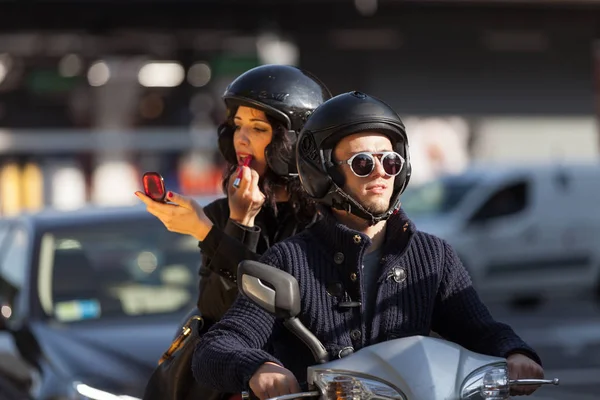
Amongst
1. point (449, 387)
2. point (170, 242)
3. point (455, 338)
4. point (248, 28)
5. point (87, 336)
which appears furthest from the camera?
point (248, 28)

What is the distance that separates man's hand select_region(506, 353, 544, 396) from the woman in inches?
41.1

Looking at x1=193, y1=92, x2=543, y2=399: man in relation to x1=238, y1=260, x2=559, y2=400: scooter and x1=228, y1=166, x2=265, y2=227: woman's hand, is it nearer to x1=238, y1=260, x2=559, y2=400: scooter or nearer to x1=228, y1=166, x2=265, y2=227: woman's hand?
x1=238, y1=260, x2=559, y2=400: scooter

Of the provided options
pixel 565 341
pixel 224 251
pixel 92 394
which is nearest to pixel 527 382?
pixel 224 251

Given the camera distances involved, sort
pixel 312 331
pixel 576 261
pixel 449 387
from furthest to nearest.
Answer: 1. pixel 576 261
2. pixel 312 331
3. pixel 449 387

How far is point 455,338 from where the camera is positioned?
11.8 ft

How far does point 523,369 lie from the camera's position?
3.34 m

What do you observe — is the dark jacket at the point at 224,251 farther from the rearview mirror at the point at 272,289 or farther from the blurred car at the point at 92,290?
the blurred car at the point at 92,290

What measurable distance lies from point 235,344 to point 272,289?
0.39 metres

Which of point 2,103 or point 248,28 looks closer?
point 2,103

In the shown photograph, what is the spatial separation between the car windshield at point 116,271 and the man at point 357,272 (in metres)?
3.67

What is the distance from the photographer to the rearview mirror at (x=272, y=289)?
9.92 ft

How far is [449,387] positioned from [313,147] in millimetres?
861

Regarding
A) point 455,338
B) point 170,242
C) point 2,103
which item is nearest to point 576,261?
point 2,103

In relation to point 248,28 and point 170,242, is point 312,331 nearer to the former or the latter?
point 170,242
